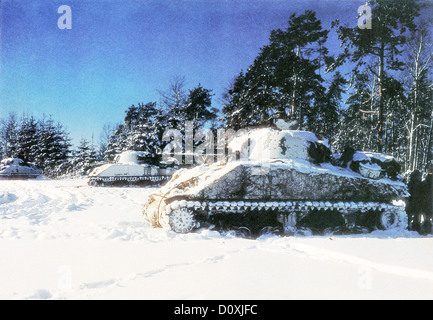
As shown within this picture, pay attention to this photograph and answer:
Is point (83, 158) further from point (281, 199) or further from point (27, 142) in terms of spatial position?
point (281, 199)

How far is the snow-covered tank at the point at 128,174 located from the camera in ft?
56.3

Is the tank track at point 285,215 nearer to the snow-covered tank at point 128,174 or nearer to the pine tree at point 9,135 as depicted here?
the snow-covered tank at point 128,174

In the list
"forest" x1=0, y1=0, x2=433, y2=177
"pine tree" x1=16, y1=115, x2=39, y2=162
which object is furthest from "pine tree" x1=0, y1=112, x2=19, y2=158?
"forest" x1=0, y1=0, x2=433, y2=177

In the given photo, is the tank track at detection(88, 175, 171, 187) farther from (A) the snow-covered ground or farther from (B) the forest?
(A) the snow-covered ground

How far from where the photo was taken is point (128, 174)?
700 inches

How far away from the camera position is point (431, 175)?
607 cm

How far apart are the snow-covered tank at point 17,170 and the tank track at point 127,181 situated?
44.9 ft

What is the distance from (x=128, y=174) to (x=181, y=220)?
545 inches

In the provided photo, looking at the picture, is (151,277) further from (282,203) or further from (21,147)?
(21,147)

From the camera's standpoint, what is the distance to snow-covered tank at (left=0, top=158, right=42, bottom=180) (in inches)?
992

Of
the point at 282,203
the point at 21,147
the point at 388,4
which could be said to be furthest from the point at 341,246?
the point at 21,147

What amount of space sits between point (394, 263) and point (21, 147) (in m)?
43.5

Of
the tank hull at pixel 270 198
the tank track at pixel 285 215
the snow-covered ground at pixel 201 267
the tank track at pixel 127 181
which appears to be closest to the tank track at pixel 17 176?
the tank track at pixel 127 181

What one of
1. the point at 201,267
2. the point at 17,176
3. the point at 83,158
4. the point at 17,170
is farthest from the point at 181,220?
the point at 83,158
